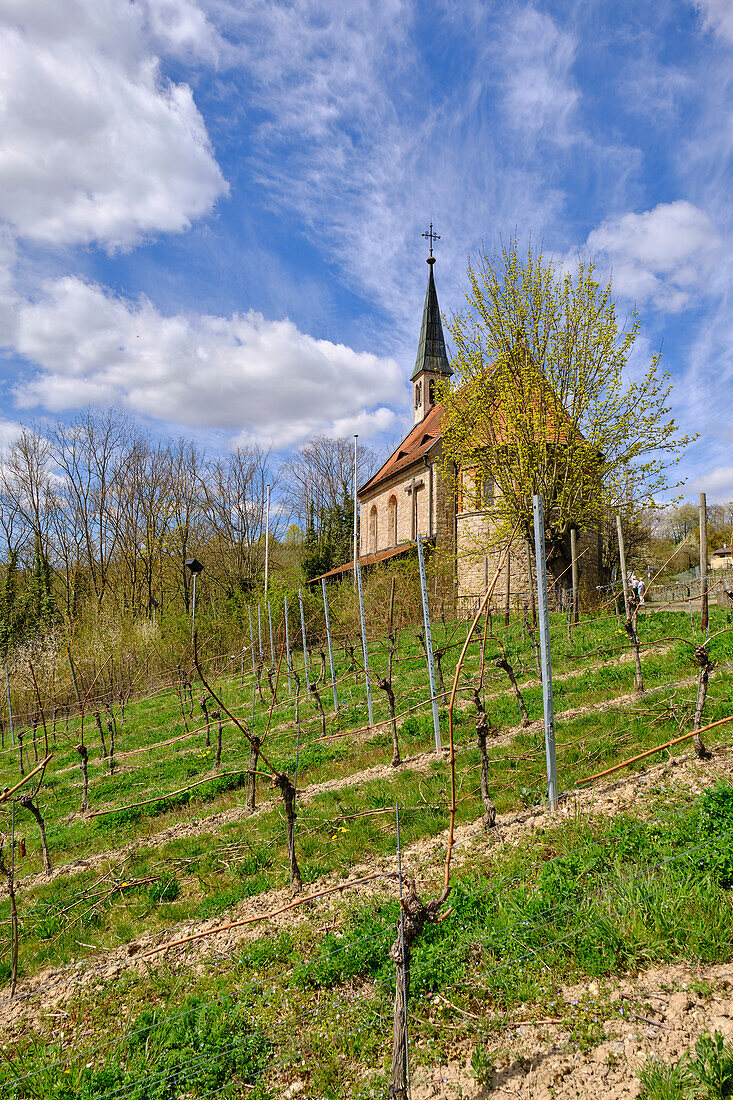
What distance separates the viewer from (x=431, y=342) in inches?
1511

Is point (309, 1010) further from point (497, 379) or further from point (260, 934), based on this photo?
point (497, 379)

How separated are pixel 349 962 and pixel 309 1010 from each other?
1.15ft

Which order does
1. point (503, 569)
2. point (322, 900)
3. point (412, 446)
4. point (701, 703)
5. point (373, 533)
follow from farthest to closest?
point (373, 533)
point (412, 446)
point (503, 569)
point (701, 703)
point (322, 900)

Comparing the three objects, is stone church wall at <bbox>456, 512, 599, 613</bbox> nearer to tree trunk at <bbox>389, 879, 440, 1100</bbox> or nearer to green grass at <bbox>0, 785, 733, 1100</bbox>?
green grass at <bbox>0, 785, 733, 1100</bbox>

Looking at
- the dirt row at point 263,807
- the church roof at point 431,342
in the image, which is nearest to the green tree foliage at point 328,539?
the church roof at point 431,342

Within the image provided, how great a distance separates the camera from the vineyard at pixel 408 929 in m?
2.76

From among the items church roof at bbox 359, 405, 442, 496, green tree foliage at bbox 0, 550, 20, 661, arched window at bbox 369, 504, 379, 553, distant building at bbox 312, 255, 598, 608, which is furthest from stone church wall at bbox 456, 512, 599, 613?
green tree foliage at bbox 0, 550, 20, 661

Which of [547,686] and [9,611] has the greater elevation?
[9,611]

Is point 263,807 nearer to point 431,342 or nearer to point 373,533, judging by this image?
point 373,533

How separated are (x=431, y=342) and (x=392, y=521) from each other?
46.4 feet

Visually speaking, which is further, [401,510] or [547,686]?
[401,510]

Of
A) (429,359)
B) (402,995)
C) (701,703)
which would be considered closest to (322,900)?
(402,995)

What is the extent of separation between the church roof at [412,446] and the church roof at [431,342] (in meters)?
3.16

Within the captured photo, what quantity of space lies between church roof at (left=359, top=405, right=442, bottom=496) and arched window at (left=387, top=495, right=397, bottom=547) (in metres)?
1.50
